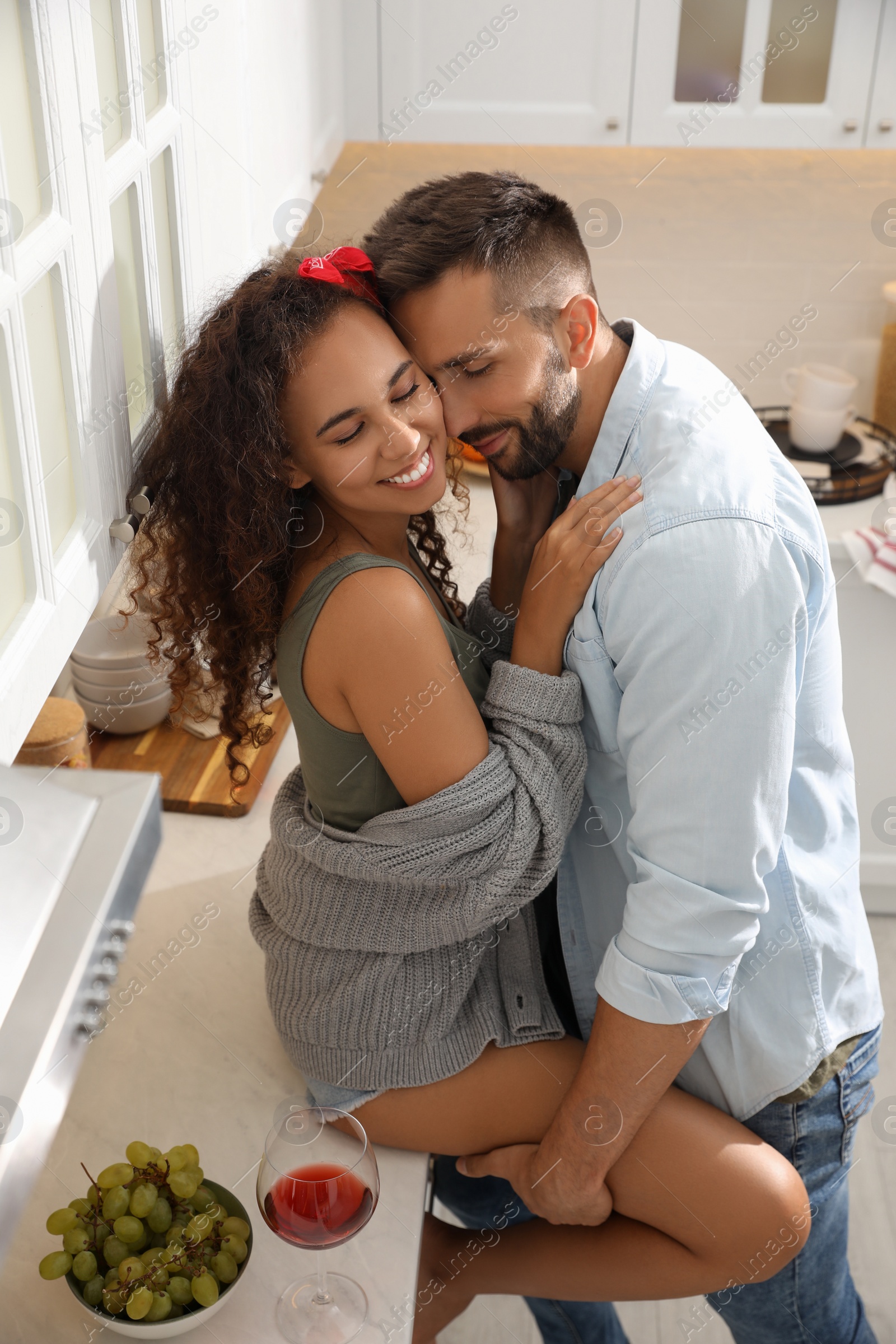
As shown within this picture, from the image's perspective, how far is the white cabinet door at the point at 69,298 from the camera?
0.80 metres

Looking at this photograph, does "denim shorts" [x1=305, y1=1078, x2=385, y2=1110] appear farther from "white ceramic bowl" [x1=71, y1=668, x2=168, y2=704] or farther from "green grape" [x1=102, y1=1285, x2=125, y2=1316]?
"white ceramic bowl" [x1=71, y1=668, x2=168, y2=704]

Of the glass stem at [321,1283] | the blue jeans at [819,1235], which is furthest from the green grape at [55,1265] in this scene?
the blue jeans at [819,1235]

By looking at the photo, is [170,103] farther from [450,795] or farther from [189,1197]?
[189,1197]

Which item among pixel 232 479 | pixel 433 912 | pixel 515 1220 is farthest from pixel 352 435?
pixel 515 1220

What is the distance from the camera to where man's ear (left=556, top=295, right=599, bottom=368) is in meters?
1.20

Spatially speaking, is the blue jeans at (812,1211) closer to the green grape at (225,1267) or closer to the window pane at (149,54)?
the green grape at (225,1267)

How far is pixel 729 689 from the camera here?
101 cm

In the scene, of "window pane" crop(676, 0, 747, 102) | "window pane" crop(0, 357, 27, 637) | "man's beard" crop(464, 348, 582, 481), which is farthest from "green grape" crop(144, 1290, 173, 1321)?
"window pane" crop(676, 0, 747, 102)

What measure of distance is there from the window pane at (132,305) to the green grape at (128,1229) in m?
0.71

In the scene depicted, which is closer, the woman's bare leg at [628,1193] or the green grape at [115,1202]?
the green grape at [115,1202]

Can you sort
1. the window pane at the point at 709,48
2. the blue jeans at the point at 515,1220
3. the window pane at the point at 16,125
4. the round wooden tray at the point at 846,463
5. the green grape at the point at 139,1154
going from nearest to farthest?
the window pane at the point at 16,125, the green grape at the point at 139,1154, the blue jeans at the point at 515,1220, the window pane at the point at 709,48, the round wooden tray at the point at 846,463

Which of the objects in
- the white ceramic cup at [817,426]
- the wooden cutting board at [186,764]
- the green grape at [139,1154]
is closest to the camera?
the green grape at [139,1154]

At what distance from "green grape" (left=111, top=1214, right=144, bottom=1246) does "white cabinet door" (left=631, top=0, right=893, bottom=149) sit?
2.01m

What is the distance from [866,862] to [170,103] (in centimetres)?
208
